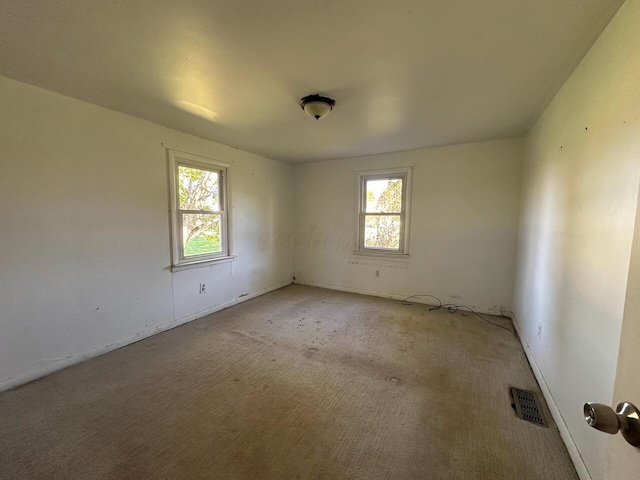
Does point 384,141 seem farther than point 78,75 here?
Yes

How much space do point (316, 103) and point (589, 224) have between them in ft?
6.45

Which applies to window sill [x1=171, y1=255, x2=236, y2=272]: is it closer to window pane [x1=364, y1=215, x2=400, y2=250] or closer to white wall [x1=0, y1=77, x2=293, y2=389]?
white wall [x1=0, y1=77, x2=293, y2=389]

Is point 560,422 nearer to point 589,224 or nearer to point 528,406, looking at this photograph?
point 528,406

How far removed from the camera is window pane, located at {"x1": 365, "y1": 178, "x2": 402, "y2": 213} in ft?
13.8

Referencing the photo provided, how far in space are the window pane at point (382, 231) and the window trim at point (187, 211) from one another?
7.32 ft

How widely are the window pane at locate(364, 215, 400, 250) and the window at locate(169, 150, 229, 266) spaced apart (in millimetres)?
2266

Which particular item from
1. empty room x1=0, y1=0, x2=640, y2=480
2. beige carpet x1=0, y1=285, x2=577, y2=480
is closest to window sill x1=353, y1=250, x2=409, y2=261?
empty room x1=0, y1=0, x2=640, y2=480

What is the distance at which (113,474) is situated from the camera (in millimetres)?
1354

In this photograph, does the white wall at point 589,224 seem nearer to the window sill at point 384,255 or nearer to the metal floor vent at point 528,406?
the metal floor vent at point 528,406

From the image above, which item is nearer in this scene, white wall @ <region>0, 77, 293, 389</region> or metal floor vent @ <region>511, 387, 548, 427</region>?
metal floor vent @ <region>511, 387, 548, 427</region>

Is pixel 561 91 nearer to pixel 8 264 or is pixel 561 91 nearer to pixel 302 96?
pixel 302 96

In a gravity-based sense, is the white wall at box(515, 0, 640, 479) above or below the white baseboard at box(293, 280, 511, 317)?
above

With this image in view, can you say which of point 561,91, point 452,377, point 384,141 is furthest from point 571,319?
point 384,141

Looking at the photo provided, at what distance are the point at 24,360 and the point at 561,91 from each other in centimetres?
467
